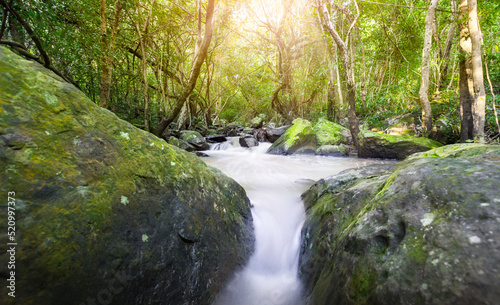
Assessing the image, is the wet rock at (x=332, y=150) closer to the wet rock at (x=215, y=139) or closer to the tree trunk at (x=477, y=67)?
the tree trunk at (x=477, y=67)

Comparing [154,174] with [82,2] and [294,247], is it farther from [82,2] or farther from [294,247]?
[82,2]

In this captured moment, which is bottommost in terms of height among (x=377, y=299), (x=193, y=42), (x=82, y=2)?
(x=377, y=299)

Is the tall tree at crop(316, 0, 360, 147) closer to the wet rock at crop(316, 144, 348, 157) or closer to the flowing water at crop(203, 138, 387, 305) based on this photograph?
the wet rock at crop(316, 144, 348, 157)

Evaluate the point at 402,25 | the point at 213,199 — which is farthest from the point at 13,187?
the point at 402,25

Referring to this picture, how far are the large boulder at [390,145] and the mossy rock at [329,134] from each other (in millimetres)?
1646

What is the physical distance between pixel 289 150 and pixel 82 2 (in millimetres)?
9100

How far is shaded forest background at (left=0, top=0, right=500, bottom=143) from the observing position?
6.09m

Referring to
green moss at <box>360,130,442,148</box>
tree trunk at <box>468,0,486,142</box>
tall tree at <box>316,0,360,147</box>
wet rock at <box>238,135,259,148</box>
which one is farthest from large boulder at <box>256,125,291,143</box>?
tree trunk at <box>468,0,486,142</box>

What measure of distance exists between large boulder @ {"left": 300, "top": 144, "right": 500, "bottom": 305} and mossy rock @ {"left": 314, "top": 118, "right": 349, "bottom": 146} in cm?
856

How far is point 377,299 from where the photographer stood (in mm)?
1151

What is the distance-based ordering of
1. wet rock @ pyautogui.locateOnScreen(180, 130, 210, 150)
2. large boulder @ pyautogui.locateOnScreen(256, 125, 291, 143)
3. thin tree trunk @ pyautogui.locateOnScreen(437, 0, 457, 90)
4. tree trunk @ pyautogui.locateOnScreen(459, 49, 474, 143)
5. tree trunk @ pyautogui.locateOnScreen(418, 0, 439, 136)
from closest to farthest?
1. tree trunk @ pyautogui.locateOnScreen(459, 49, 474, 143)
2. tree trunk @ pyautogui.locateOnScreen(418, 0, 439, 136)
3. thin tree trunk @ pyautogui.locateOnScreen(437, 0, 457, 90)
4. wet rock @ pyautogui.locateOnScreen(180, 130, 210, 150)
5. large boulder @ pyautogui.locateOnScreen(256, 125, 291, 143)

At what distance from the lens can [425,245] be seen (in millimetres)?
1161

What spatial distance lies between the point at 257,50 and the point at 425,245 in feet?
58.4

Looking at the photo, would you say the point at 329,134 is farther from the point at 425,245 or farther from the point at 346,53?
the point at 425,245
